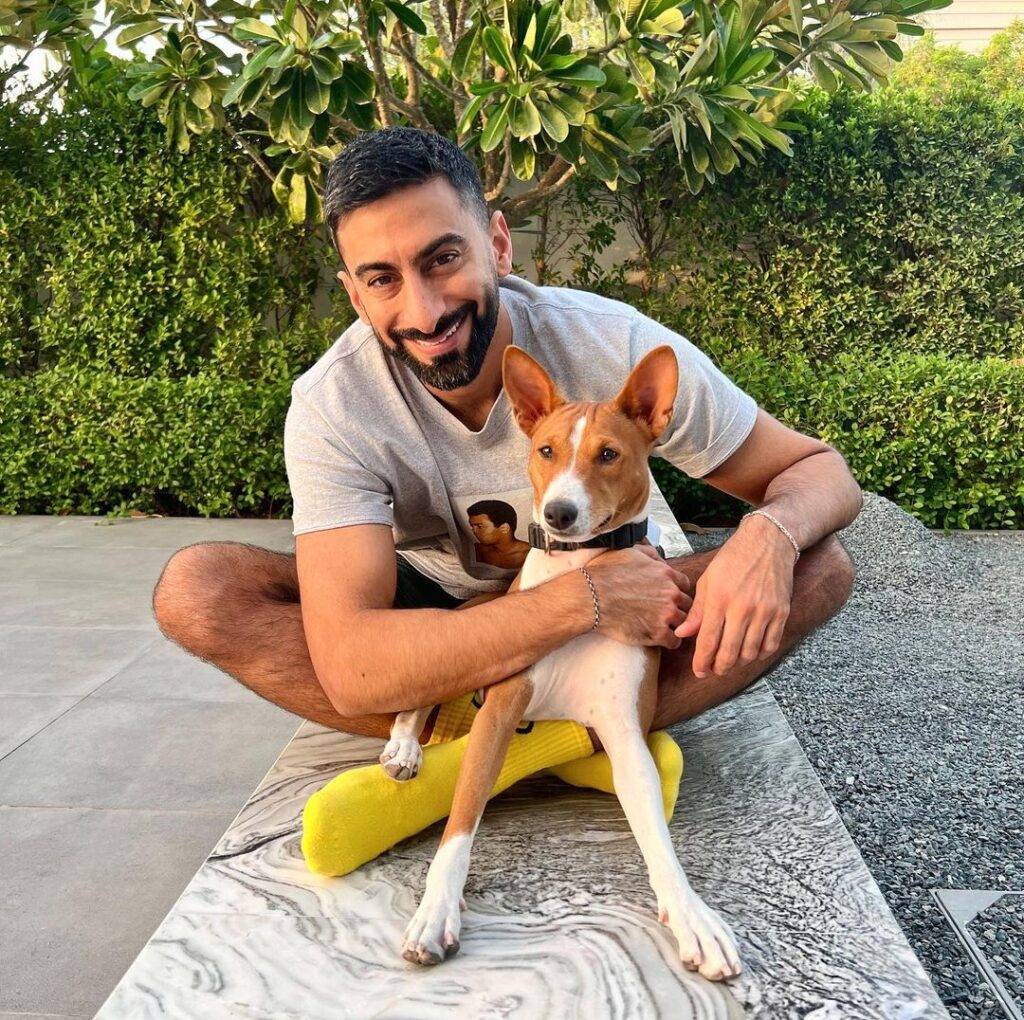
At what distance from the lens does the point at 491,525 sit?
2.49 m

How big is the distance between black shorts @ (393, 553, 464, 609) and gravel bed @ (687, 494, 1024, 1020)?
0.96m

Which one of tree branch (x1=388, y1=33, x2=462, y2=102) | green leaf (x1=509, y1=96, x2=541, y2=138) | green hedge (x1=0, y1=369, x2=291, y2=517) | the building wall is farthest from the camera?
the building wall

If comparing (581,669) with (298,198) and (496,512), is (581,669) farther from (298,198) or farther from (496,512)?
(298,198)

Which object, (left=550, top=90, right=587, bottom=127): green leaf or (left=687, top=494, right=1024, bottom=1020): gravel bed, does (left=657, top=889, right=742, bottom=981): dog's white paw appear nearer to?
(left=687, top=494, right=1024, bottom=1020): gravel bed

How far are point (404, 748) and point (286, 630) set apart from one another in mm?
505

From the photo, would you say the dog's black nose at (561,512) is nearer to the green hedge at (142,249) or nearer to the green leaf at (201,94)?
the green leaf at (201,94)

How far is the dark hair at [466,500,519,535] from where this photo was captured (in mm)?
2455

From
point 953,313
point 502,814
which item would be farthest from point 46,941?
point 953,313

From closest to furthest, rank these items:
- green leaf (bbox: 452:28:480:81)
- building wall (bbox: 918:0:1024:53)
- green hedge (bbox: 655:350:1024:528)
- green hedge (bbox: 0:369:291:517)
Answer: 1. green leaf (bbox: 452:28:480:81)
2. green hedge (bbox: 655:350:1024:528)
3. green hedge (bbox: 0:369:291:517)
4. building wall (bbox: 918:0:1024:53)

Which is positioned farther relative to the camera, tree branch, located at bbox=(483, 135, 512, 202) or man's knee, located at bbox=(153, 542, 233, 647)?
tree branch, located at bbox=(483, 135, 512, 202)

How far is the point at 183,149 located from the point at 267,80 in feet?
5.13

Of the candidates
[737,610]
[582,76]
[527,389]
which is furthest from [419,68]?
[737,610]

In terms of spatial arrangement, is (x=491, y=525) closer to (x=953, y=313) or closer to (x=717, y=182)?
(x=717, y=182)

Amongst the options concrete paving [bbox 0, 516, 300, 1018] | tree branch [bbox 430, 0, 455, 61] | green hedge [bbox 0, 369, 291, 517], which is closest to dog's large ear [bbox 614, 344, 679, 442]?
concrete paving [bbox 0, 516, 300, 1018]
